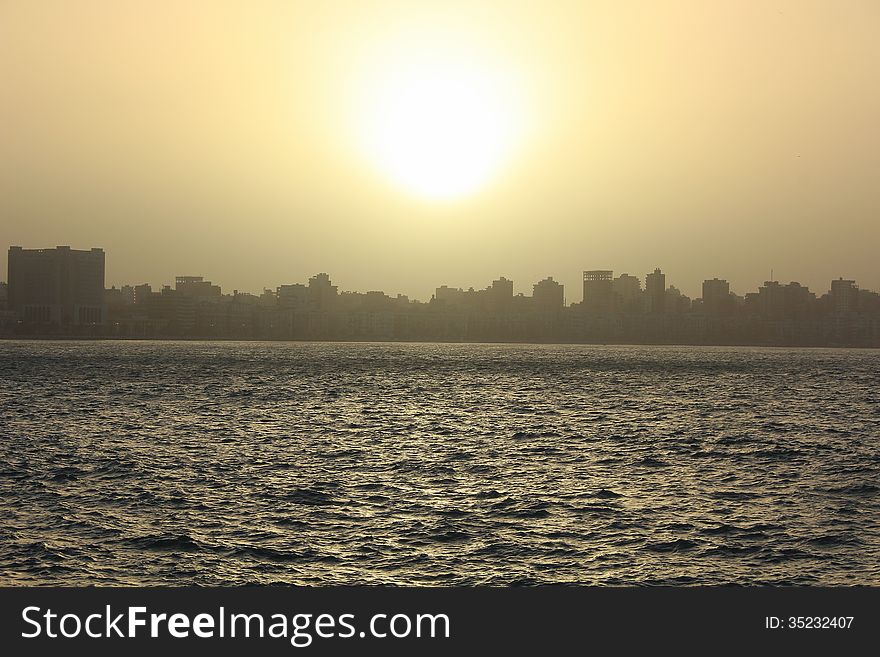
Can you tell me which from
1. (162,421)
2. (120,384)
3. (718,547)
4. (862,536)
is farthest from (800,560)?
(120,384)

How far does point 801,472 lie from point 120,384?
117 metres

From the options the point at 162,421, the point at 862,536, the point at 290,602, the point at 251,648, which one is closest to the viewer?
the point at 251,648

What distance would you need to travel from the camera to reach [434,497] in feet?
155

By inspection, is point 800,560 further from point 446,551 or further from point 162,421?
point 162,421

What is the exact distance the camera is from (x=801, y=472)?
56969mm

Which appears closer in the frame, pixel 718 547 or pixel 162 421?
pixel 718 547

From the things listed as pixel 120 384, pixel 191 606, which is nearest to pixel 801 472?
pixel 191 606

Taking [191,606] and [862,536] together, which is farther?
[862,536]

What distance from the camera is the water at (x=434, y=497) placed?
3303cm

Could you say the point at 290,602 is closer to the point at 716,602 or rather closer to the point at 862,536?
the point at 716,602

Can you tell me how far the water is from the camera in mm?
33031

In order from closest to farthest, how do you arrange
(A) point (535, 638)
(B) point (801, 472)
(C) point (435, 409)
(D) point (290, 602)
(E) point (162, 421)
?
(A) point (535, 638), (D) point (290, 602), (B) point (801, 472), (E) point (162, 421), (C) point (435, 409)

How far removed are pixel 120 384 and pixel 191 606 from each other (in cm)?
13371

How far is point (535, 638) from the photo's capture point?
22078 mm
